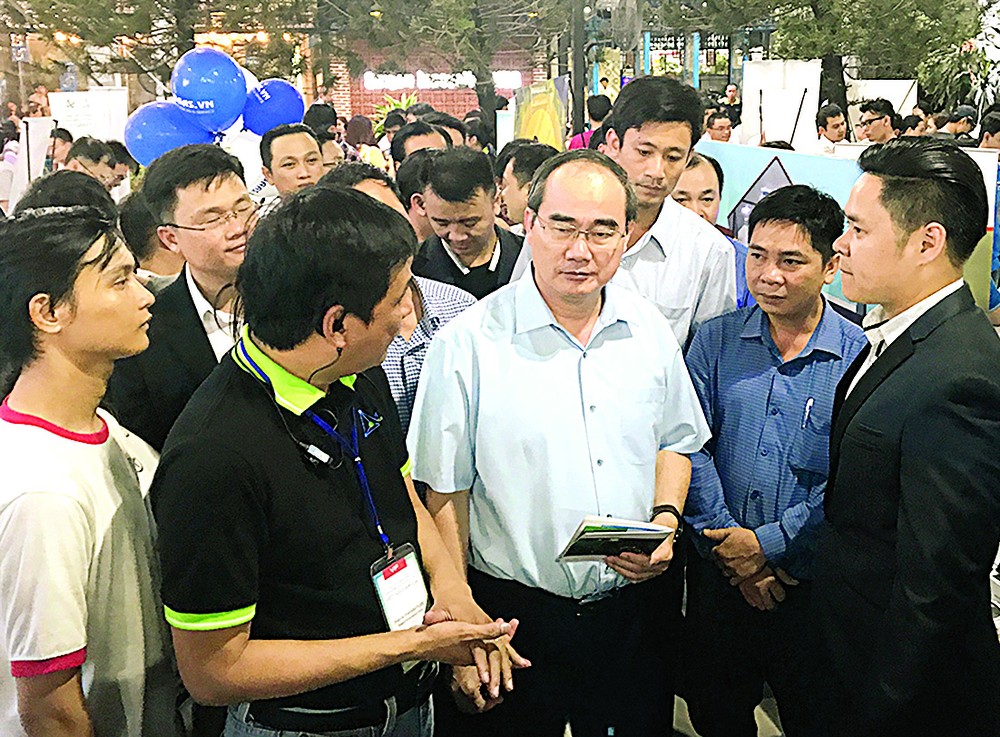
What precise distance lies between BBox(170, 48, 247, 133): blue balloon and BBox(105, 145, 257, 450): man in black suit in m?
3.27

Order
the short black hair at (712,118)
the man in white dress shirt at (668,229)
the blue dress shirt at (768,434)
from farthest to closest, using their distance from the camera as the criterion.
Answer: the short black hair at (712,118)
the man in white dress shirt at (668,229)
the blue dress shirt at (768,434)

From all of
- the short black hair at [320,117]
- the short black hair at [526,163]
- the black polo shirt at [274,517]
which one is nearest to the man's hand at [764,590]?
the black polo shirt at [274,517]

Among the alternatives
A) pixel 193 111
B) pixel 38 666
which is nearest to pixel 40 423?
pixel 38 666

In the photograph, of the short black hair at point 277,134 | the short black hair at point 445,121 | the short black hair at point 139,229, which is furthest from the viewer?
the short black hair at point 445,121

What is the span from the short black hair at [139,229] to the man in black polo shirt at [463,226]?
863 millimetres

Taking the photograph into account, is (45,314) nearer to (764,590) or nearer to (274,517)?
(274,517)

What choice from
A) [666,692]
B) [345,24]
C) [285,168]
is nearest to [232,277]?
[666,692]

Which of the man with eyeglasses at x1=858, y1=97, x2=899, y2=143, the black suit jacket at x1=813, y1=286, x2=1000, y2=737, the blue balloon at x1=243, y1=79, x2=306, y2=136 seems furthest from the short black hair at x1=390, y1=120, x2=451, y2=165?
the man with eyeglasses at x1=858, y1=97, x2=899, y2=143

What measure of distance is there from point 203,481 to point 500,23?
12.2m

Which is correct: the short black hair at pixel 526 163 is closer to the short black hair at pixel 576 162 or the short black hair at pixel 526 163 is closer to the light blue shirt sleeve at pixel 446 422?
the short black hair at pixel 576 162

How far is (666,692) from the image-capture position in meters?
2.25

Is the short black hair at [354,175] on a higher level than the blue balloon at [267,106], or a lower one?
lower

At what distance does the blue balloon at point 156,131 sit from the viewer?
536cm

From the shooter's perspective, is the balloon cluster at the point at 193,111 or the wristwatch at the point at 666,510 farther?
the balloon cluster at the point at 193,111
